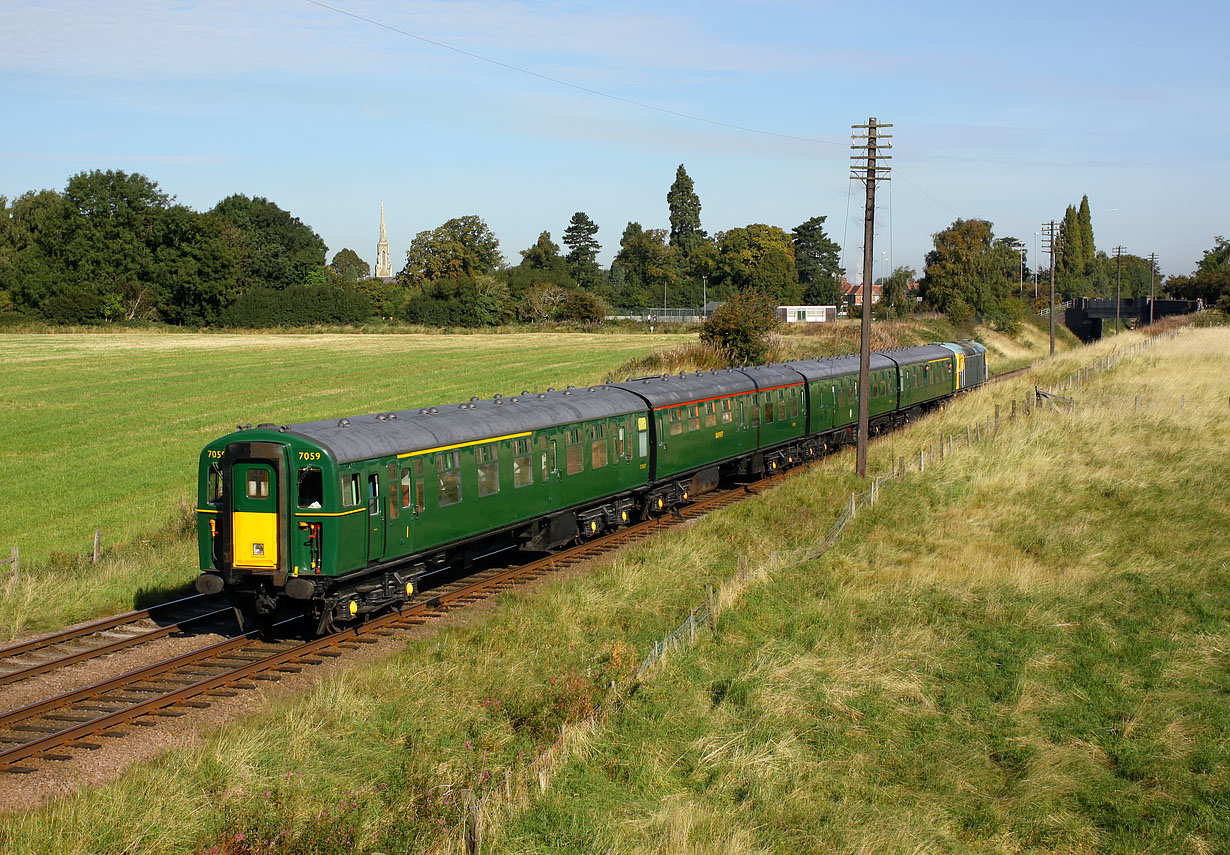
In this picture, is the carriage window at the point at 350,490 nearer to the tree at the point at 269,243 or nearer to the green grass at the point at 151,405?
the green grass at the point at 151,405

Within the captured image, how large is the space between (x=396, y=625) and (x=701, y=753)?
252 inches

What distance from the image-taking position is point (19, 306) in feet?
337

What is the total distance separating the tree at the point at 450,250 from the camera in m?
133

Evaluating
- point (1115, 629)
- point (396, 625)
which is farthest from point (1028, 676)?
point (396, 625)

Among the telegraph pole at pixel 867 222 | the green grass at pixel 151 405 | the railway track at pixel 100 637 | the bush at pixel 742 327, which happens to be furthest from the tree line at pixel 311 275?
the railway track at pixel 100 637

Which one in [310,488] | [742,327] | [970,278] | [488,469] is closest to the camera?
[310,488]

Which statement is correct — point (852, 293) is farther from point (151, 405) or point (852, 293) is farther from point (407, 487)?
point (407, 487)

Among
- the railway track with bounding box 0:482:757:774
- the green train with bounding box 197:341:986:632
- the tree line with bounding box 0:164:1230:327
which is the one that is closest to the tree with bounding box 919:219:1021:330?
the tree line with bounding box 0:164:1230:327

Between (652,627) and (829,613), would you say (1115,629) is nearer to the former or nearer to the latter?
(829,613)

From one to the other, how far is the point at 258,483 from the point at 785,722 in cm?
810

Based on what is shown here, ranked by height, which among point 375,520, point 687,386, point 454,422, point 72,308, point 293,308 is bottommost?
point 375,520

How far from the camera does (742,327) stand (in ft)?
164

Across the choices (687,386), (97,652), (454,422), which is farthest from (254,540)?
(687,386)

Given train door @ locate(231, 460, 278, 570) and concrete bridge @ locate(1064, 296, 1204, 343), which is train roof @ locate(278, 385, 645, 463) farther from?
concrete bridge @ locate(1064, 296, 1204, 343)
